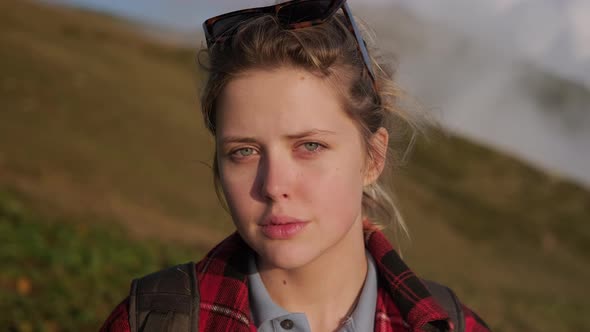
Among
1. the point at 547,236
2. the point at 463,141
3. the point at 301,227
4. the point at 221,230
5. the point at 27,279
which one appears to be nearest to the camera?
the point at 301,227

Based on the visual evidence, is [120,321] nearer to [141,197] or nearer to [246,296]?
[246,296]

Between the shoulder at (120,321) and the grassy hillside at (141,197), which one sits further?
the grassy hillside at (141,197)

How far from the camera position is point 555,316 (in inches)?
371

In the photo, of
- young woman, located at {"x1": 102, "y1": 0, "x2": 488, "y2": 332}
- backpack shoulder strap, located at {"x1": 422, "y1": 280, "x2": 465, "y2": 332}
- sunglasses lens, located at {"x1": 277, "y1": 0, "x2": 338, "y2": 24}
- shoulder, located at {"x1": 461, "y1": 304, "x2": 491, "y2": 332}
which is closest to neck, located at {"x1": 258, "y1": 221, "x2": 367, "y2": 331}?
young woman, located at {"x1": 102, "y1": 0, "x2": 488, "y2": 332}

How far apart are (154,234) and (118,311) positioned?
23.0 feet

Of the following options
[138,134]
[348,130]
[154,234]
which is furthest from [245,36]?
[138,134]

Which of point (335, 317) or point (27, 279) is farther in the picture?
point (27, 279)

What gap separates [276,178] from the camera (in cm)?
196

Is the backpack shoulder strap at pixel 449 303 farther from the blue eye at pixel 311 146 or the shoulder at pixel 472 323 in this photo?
the blue eye at pixel 311 146

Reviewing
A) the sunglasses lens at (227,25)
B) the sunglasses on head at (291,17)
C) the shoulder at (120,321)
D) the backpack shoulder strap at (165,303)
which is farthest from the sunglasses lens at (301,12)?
the shoulder at (120,321)

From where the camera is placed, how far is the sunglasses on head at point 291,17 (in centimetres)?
207

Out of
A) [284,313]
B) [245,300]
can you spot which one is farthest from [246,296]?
[284,313]

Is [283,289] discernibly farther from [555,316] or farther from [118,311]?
[555,316]

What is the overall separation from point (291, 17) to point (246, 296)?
0.87m
